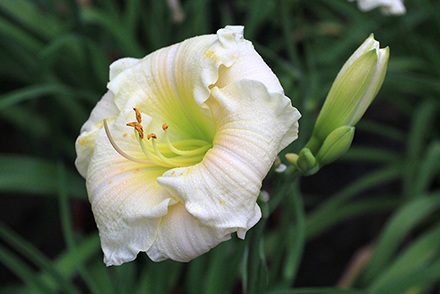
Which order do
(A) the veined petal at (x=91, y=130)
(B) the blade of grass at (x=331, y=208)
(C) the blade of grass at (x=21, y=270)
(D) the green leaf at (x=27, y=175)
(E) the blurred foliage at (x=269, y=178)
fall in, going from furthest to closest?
(B) the blade of grass at (x=331, y=208) < (D) the green leaf at (x=27, y=175) < (E) the blurred foliage at (x=269, y=178) < (C) the blade of grass at (x=21, y=270) < (A) the veined petal at (x=91, y=130)

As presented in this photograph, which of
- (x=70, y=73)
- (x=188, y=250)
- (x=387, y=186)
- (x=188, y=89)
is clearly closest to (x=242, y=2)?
(x=70, y=73)

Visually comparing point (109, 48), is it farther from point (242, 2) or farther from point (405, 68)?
point (405, 68)

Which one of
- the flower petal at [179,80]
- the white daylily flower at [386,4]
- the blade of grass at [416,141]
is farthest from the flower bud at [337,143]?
the blade of grass at [416,141]

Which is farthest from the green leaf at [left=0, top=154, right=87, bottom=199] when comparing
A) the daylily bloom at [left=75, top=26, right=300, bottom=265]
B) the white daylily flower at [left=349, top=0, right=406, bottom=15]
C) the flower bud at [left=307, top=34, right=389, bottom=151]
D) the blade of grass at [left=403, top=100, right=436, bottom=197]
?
the blade of grass at [left=403, top=100, right=436, bottom=197]

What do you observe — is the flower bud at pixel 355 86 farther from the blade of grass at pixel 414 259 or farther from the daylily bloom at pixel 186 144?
the blade of grass at pixel 414 259

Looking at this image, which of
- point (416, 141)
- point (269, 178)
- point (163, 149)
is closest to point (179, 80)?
point (163, 149)

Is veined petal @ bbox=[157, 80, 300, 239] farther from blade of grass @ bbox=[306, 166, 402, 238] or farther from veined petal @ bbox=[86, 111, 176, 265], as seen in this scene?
blade of grass @ bbox=[306, 166, 402, 238]
